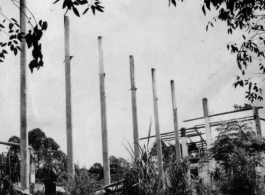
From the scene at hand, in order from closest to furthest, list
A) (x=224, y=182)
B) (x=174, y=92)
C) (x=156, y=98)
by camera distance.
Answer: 1. (x=224, y=182)
2. (x=156, y=98)
3. (x=174, y=92)

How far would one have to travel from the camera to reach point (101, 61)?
1583 cm

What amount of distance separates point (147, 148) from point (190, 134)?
1845 cm

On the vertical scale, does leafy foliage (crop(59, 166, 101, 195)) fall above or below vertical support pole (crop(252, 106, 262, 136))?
below

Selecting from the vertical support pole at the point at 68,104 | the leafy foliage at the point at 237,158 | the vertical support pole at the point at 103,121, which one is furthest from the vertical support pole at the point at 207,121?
the vertical support pole at the point at 68,104

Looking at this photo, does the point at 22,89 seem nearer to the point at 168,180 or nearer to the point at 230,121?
the point at 168,180

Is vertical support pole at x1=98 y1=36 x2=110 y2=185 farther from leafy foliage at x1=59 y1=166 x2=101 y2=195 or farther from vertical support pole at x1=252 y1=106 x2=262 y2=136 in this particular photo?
vertical support pole at x1=252 y1=106 x2=262 y2=136

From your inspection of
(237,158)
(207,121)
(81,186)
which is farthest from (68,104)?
(207,121)

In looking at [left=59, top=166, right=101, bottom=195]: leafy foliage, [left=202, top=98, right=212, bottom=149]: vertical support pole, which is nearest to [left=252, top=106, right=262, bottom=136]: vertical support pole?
[left=202, top=98, right=212, bottom=149]: vertical support pole

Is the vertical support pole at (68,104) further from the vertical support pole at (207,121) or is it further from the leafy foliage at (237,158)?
the vertical support pole at (207,121)

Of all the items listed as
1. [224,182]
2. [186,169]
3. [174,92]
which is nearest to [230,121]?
[174,92]

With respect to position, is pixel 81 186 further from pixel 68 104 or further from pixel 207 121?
pixel 207 121

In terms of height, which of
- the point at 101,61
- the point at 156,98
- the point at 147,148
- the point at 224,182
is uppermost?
the point at 101,61

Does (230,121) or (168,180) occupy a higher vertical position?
(230,121)

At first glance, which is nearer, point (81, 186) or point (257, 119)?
point (81, 186)
